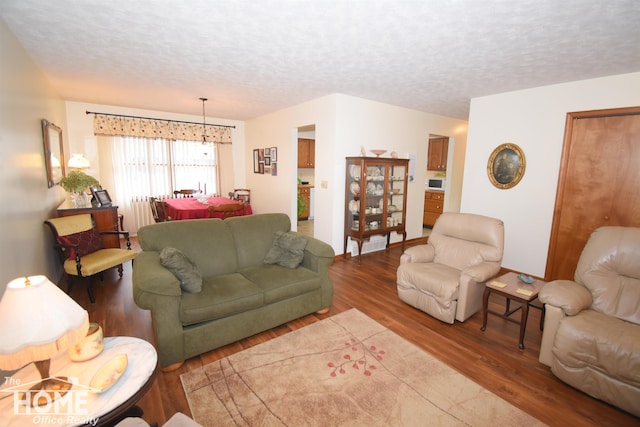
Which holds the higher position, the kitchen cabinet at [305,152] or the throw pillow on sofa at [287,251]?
the kitchen cabinet at [305,152]

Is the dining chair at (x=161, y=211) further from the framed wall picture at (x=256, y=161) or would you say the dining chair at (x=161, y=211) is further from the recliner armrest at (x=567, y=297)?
the recliner armrest at (x=567, y=297)

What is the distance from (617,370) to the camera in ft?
5.74

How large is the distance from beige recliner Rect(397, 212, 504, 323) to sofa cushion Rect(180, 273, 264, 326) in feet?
5.13

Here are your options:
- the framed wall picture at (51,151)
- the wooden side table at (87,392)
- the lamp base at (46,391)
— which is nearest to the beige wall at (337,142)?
the framed wall picture at (51,151)

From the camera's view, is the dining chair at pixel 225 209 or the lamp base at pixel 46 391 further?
the dining chair at pixel 225 209

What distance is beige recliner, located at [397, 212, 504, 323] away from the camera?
2686 mm

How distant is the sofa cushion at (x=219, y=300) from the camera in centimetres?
213

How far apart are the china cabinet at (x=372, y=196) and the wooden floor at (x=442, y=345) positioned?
0.95m

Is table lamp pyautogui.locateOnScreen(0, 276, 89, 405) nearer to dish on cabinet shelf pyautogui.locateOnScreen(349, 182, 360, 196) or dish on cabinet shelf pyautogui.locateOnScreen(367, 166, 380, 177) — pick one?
dish on cabinet shelf pyautogui.locateOnScreen(349, 182, 360, 196)


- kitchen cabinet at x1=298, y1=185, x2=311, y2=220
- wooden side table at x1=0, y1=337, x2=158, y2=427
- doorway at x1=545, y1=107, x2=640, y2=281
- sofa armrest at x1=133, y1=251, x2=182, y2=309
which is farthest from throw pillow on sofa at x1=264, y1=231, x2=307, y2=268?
kitchen cabinet at x1=298, y1=185, x2=311, y2=220

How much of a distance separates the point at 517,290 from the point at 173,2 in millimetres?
3415

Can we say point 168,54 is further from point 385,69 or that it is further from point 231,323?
point 231,323

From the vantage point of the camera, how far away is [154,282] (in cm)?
199

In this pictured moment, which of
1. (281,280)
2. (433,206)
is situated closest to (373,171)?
(281,280)
